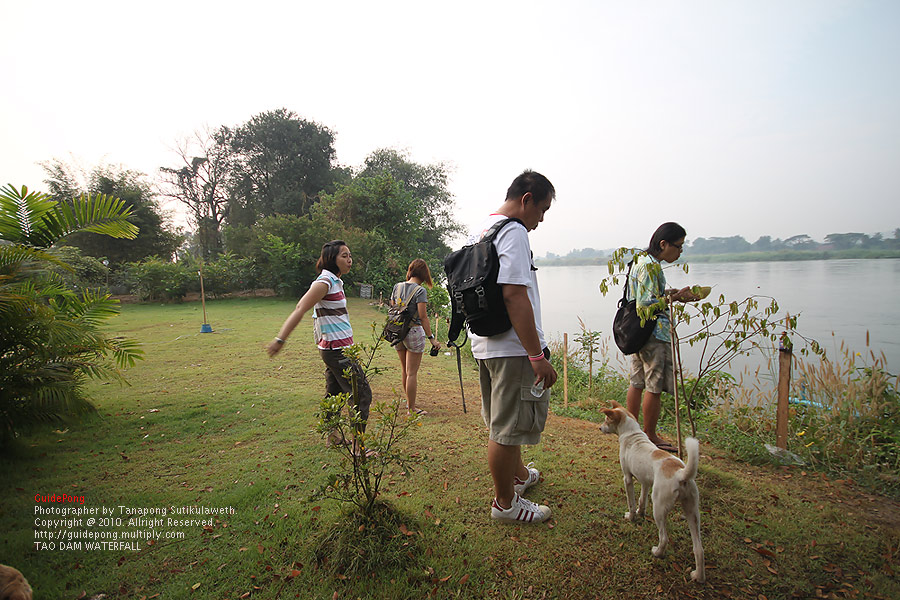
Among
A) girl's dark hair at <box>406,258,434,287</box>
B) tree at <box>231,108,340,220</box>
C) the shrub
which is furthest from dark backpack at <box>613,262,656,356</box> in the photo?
tree at <box>231,108,340,220</box>

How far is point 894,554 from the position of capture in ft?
7.02

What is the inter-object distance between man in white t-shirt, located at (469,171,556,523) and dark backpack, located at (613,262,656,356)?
1236mm

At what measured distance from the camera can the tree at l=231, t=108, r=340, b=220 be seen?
2767 centimetres

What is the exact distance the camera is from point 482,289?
6.33 ft

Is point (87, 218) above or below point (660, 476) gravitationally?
above

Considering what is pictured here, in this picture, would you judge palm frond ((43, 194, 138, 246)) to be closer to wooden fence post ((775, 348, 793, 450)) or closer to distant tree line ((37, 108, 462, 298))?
wooden fence post ((775, 348, 793, 450))

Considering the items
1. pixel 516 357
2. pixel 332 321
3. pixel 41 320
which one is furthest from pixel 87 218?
pixel 516 357

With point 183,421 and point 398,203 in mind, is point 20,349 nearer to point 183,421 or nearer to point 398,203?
point 183,421

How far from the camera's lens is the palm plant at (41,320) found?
3049mm

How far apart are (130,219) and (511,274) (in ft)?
82.1

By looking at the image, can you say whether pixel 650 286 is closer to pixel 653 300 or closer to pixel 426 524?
pixel 653 300

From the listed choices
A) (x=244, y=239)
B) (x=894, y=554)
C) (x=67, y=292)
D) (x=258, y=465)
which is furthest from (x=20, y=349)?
(x=244, y=239)

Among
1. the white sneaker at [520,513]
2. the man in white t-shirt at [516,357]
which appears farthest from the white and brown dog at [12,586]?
the white sneaker at [520,513]

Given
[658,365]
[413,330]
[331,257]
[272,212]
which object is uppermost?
[272,212]
